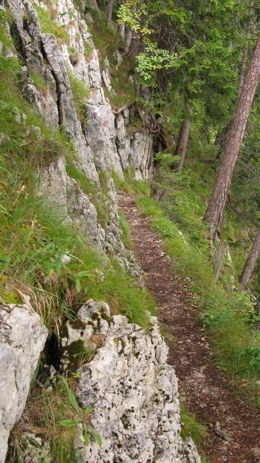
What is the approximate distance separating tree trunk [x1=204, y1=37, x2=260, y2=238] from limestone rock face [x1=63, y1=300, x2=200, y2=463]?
25.0 feet

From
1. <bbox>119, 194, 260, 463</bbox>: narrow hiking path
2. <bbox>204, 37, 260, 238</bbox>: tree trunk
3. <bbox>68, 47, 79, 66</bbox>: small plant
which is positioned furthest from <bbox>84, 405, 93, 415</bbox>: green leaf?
<bbox>68, 47, 79, 66</bbox>: small plant

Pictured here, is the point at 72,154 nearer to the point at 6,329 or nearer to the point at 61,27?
the point at 6,329

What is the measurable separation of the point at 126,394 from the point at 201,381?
212 cm

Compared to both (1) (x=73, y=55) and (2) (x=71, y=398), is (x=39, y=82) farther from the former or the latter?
(1) (x=73, y=55)

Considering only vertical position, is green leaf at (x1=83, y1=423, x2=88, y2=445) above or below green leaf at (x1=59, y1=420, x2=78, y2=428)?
below

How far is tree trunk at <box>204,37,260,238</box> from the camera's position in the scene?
32.1 ft

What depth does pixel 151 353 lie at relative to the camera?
335cm

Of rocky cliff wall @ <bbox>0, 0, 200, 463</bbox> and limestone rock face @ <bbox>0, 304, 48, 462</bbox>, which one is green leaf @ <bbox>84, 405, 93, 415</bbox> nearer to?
rocky cliff wall @ <bbox>0, 0, 200, 463</bbox>

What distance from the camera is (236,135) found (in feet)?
33.0

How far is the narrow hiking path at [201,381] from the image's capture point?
3.77m

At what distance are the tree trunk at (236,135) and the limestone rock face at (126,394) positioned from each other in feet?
25.0

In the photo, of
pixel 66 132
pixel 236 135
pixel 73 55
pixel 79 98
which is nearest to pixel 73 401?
pixel 66 132

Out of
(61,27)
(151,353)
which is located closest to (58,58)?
(61,27)

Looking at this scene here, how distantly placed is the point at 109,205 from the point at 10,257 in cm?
407
